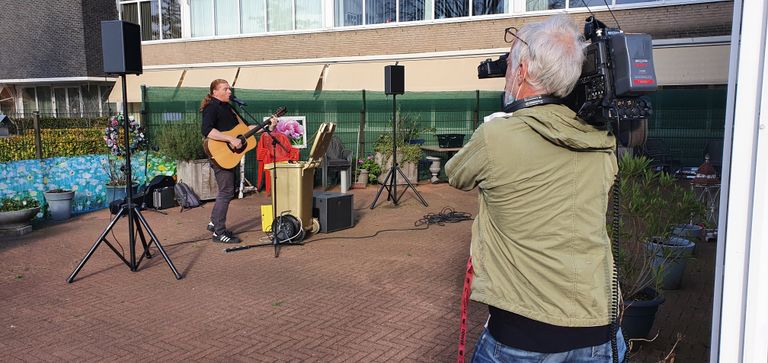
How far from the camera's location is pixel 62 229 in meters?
8.59

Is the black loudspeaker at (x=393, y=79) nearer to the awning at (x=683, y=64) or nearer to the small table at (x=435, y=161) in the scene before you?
the small table at (x=435, y=161)

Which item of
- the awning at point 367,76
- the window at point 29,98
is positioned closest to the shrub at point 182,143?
the awning at point 367,76

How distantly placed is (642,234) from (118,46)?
15.9 feet

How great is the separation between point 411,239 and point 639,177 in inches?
150

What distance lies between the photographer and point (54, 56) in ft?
92.7

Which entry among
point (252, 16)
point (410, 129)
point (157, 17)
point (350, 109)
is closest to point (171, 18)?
point (157, 17)

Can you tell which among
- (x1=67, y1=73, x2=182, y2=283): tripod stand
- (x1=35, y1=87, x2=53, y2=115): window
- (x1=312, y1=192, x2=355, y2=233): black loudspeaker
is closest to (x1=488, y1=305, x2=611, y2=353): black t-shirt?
(x1=67, y1=73, x2=182, y2=283): tripod stand

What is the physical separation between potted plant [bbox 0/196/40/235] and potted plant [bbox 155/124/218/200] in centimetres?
273

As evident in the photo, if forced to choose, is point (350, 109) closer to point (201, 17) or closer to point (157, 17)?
point (201, 17)

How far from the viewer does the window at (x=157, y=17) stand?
79.3 ft

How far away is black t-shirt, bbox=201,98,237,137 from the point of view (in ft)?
23.5

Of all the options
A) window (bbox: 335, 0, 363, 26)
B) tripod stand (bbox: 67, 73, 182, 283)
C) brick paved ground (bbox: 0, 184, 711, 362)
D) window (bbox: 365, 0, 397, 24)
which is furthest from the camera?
window (bbox: 335, 0, 363, 26)

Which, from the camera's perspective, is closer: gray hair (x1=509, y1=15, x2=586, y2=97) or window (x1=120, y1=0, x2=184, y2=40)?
gray hair (x1=509, y1=15, x2=586, y2=97)

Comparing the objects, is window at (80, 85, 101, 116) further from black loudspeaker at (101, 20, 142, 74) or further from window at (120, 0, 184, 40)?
black loudspeaker at (101, 20, 142, 74)
